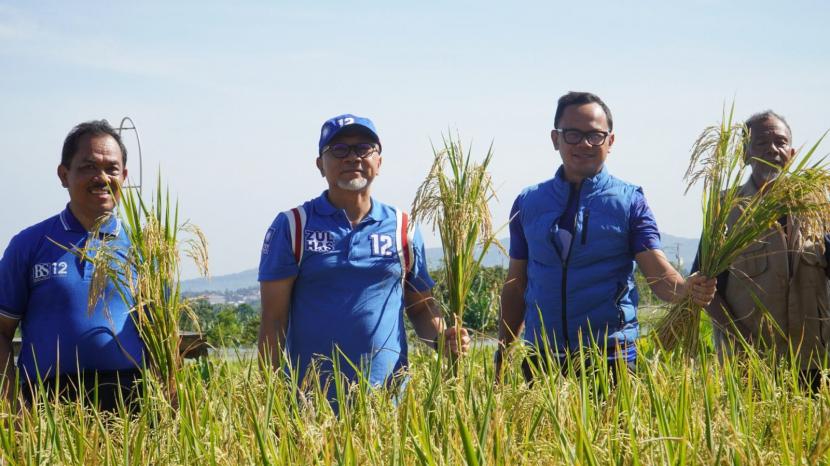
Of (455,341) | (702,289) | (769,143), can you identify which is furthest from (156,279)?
(769,143)

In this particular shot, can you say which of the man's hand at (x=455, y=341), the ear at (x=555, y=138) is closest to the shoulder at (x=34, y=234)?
the man's hand at (x=455, y=341)

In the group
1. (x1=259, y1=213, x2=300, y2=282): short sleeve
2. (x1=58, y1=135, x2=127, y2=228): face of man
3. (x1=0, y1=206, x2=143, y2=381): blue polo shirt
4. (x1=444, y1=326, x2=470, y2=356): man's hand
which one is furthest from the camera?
(x1=259, y1=213, x2=300, y2=282): short sleeve

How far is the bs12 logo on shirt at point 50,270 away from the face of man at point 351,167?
3.62 feet

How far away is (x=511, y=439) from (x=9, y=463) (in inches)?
54.9

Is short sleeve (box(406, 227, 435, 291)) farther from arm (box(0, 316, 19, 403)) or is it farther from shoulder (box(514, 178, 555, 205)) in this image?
arm (box(0, 316, 19, 403))

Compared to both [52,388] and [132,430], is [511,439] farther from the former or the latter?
[52,388]

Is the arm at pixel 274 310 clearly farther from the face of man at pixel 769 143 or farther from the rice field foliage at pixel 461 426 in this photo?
the face of man at pixel 769 143

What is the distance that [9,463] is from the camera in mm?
2908

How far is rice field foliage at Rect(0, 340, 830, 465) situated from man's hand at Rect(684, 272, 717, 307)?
307 millimetres

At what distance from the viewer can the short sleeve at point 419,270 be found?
14.3ft

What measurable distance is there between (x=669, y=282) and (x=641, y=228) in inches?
13.7

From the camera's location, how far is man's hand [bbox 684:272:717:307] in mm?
3701

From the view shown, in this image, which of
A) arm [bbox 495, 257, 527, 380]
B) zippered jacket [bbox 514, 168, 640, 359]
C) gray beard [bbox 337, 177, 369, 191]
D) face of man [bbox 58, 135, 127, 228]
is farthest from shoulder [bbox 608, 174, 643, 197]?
face of man [bbox 58, 135, 127, 228]

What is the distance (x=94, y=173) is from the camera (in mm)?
4105
